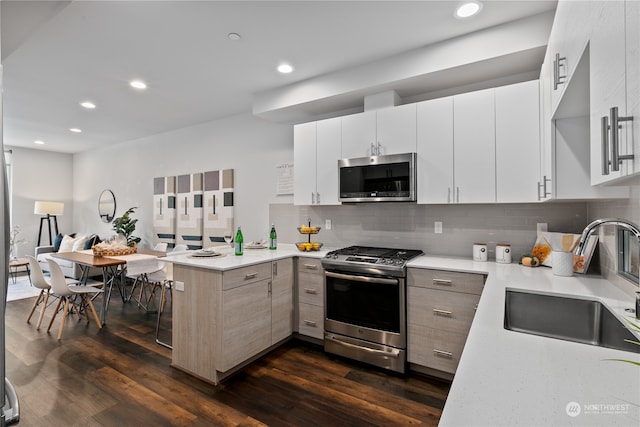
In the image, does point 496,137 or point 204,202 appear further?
point 204,202

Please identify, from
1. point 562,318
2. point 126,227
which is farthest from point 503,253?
point 126,227

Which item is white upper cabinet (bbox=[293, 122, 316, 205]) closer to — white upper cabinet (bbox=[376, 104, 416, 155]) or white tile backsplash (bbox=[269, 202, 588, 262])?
white tile backsplash (bbox=[269, 202, 588, 262])

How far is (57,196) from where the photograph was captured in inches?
278

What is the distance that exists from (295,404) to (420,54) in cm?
284

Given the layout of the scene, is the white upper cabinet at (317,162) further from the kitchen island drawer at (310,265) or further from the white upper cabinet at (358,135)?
the kitchen island drawer at (310,265)

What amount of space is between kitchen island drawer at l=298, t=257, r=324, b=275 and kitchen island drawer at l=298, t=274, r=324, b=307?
5 cm

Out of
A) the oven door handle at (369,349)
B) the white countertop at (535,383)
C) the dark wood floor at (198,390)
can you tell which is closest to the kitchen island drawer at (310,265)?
the oven door handle at (369,349)

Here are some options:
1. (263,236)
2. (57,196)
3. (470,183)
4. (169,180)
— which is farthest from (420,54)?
(57,196)

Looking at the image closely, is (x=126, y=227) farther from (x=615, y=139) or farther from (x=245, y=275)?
(x=615, y=139)

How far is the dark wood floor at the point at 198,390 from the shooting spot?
77.4 inches

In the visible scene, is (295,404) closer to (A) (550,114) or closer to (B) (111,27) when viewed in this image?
(A) (550,114)

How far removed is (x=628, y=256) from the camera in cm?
163

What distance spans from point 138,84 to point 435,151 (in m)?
3.17

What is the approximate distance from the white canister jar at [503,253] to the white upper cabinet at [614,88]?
163cm
